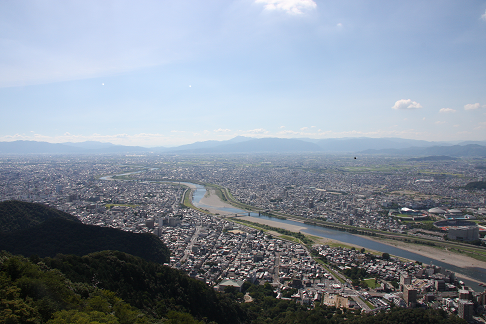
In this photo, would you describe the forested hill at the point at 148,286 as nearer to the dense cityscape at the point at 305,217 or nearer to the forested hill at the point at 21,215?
the dense cityscape at the point at 305,217

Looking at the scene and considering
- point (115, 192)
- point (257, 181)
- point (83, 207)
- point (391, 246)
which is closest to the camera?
point (391, 246)

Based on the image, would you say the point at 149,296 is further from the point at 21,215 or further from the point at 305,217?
the point at 305,217

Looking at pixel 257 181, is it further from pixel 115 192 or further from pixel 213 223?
pixel 213 223

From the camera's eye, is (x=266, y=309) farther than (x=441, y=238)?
No

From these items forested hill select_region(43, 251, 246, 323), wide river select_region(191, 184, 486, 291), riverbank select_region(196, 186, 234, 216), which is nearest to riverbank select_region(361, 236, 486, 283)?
wide river select_region(191, 184, 486, 291)

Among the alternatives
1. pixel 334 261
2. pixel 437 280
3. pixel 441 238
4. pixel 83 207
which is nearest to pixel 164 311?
pixel 334 261

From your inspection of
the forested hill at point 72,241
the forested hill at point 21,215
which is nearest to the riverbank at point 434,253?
the forested hill at point 72,241

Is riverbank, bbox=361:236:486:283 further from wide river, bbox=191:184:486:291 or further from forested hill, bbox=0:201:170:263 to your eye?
forested hill, bbox=0:201:170:263
